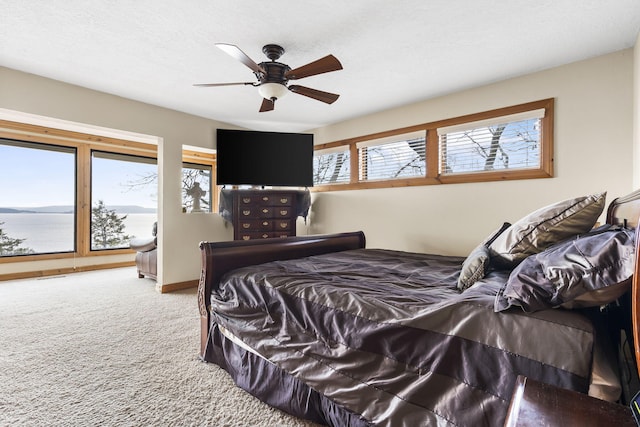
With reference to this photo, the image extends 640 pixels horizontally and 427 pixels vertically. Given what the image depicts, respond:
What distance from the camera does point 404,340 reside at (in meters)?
1.13

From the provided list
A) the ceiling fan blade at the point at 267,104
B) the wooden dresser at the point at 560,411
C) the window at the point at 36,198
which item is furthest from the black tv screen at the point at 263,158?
the wooden dresser at the point at 560,411

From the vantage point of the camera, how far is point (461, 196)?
3.31 meters

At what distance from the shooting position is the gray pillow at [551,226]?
1167 millimetres

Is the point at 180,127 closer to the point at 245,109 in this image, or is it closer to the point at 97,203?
the point at 245,109

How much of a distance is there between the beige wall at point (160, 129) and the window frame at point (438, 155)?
5.93ft

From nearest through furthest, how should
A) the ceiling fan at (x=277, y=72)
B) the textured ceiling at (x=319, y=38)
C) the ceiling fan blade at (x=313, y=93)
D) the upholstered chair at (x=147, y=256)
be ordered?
the textured ceiling at (x=319, y=38) < the ceiling fan at (x=277, y=72) < the ceiling fan blade at (x=313, y=93) < the upholstered chair at (x=147, y=256)

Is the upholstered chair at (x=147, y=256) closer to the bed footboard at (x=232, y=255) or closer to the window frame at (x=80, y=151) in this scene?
the window frame at (x=80, y=151)

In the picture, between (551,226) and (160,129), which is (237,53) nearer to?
(551,226)

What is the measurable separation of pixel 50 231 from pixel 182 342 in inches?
167

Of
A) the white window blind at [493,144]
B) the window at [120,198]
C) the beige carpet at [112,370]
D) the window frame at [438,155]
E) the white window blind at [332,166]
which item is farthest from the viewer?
the window at [120,198]

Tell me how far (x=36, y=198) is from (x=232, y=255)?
4.85 m

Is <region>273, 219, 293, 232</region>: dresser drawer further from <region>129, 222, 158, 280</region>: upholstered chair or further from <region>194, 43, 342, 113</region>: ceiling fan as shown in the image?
<region>194, 43, 342, 113</region>: ceiling fan

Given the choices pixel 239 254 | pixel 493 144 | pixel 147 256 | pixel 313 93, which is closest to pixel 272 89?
pixel 313 93

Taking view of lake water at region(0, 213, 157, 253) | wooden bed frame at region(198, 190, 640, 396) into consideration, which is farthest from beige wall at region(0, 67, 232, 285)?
wooden bed frame at region(198, 190, 640, 396)
